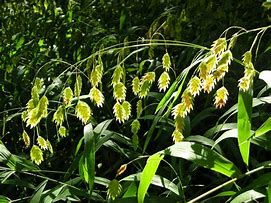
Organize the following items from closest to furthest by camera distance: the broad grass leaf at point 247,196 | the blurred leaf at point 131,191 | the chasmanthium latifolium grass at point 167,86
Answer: the chasmanthium latifolium grass at point 167,86 → the broad grass leaf at point 247,196 → the blurred leaf at point 131,191

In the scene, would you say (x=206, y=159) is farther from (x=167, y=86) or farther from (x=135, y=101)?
(x=135, y=101)

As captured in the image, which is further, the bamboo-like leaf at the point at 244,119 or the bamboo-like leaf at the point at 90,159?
the bamboo-like leaf at the point at 90,159

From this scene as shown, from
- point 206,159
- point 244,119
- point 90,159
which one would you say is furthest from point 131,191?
point 244,119

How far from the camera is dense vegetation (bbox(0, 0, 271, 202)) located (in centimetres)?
106

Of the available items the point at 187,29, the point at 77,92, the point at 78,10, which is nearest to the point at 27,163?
the point at 77,92

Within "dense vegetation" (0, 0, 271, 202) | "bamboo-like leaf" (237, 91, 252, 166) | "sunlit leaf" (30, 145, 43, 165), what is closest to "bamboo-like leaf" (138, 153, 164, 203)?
"dense vegetation" (0, 0, 271, 202)

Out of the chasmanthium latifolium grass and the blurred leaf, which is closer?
the chasmanthium latifolium grass

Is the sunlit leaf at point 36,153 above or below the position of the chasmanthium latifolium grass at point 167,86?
below

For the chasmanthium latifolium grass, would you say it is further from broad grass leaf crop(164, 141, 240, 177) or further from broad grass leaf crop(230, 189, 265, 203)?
broad grass leaf crop(230, 189, 265, 203)

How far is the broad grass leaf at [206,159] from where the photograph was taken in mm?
1060

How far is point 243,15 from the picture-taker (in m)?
2.42

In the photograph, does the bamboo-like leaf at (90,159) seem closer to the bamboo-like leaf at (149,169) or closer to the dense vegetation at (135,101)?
the dense vegetation at (135,101)

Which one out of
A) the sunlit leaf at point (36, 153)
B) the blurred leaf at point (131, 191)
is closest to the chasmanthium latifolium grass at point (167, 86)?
the sunlit leaf at point (36, 153)

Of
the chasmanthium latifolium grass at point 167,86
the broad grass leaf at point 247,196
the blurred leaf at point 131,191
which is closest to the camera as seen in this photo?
the chasmanthium latifolium grass at point 167,86
